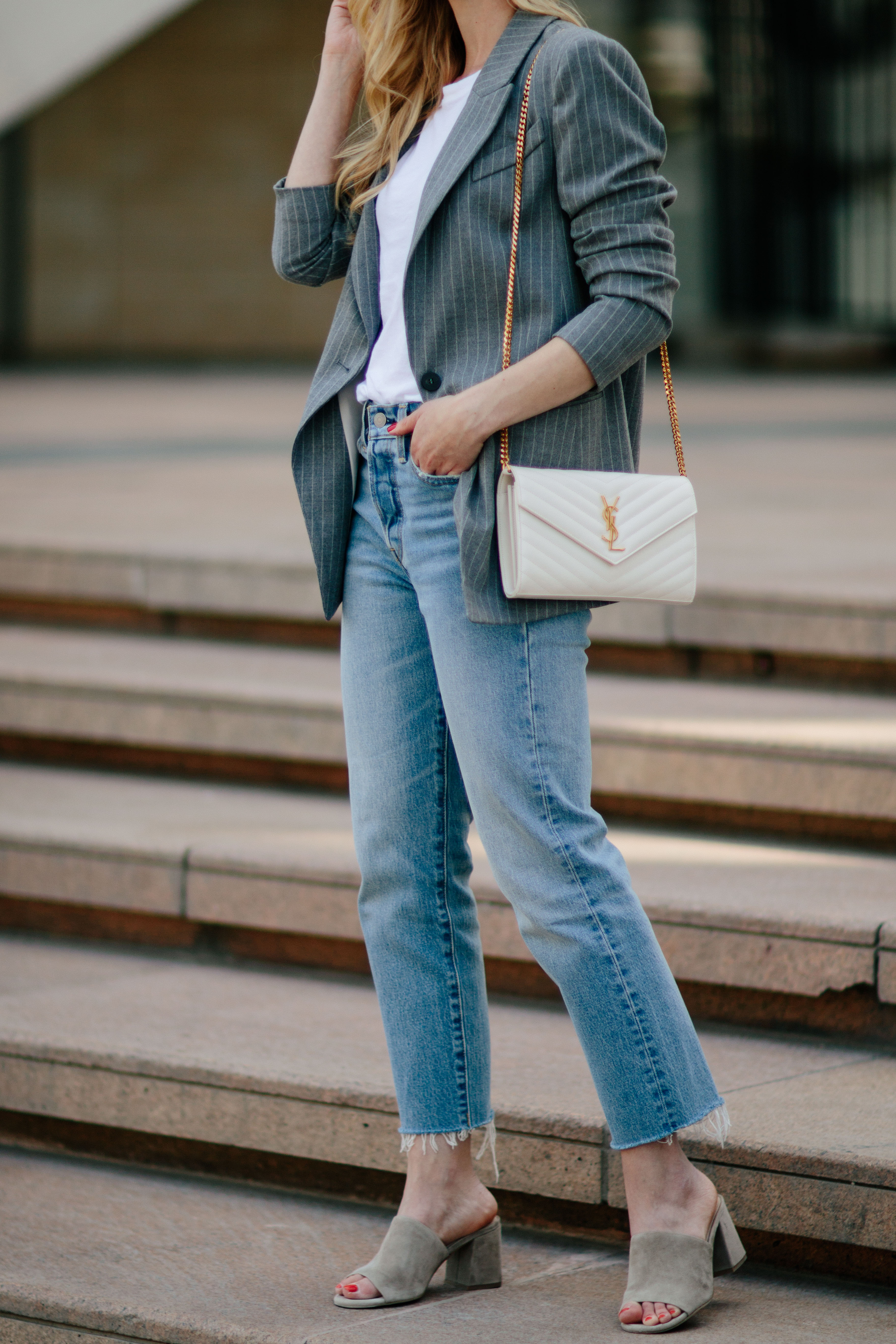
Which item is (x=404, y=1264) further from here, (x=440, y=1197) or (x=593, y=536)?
(x=593, y=536)

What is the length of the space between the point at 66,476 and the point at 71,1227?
14.9ft

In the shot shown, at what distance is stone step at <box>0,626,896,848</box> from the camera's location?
3355mm

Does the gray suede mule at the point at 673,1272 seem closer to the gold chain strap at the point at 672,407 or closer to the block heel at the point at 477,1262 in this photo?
the block heel at the point at 477,1262

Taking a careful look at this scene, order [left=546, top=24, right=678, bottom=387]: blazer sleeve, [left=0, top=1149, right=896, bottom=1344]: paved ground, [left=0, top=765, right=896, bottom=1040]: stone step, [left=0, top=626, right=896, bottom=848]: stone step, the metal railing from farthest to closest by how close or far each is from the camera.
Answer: the metal railing < [left=0, top=626, right=896, bottom=848]: stone step < [left=0, top=765, right=896, bottom=1040]: stone step < [left=0, top=1149, right=896, bottom=1344]: paved ground < [left=546, top=24, right=678, bottom=387]: blazer sleeve

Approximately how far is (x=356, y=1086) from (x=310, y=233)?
1327 millimetres

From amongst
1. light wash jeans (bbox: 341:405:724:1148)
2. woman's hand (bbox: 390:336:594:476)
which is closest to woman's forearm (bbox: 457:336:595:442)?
woman's hand (bbox: 390:336:594:476)

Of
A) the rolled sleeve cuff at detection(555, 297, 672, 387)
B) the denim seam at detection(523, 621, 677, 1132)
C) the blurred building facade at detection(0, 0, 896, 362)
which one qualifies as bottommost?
the denim seam at detection(523, 621, 677, 1132)

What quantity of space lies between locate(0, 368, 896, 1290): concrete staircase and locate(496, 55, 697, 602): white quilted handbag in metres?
0.86

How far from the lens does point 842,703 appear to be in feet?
12.3

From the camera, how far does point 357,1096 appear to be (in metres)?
2.70

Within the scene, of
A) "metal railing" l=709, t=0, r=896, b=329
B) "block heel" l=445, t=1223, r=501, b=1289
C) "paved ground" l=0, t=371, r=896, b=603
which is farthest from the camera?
"metal railing" l=709, t=0, r=896, b=329

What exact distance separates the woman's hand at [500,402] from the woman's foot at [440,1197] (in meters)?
0.94

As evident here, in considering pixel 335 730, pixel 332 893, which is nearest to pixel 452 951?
pixel 332 893

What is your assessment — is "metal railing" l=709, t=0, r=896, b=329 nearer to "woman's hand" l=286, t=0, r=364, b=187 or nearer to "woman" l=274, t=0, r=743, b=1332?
"woman's hand" l=286, t=0, r=364, b=187
